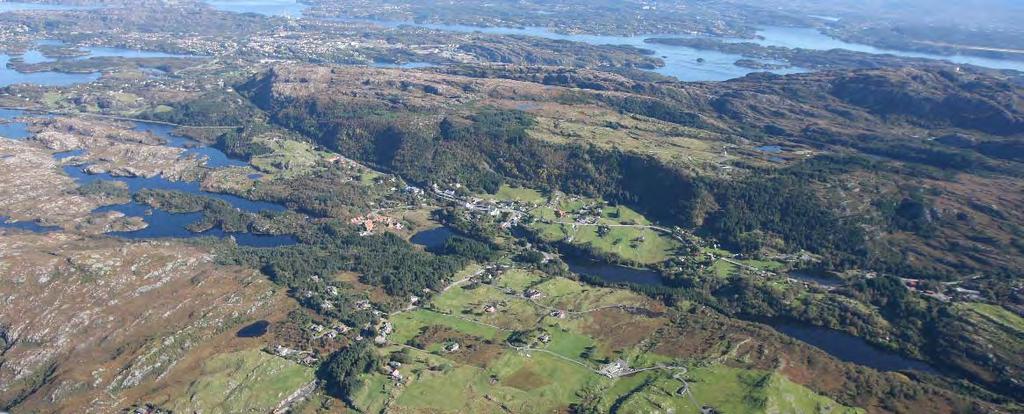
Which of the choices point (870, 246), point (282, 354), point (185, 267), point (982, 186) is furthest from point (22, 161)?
point (982, 186)

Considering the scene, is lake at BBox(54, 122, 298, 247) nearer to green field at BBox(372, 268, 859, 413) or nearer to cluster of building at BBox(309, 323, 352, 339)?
cluster of building at BBox(309, 323, 352, 339)

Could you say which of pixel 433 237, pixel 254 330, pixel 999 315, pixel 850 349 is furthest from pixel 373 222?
pixel 999 315

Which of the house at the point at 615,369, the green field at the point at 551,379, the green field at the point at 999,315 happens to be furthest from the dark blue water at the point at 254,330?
the green field at the point at 999,315

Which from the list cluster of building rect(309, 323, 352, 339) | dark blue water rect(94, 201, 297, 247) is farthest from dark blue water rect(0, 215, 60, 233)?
cluster of building rect(309, 323, 352, 339)

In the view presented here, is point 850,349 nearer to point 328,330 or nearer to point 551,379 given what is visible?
point 551,379

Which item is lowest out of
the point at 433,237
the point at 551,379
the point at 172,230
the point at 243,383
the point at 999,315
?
the point at 243,383

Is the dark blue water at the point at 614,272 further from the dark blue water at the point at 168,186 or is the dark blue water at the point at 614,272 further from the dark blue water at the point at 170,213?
the dark blue water at the point at 168,186

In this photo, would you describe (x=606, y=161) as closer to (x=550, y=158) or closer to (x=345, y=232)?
(x=550, y=158)
